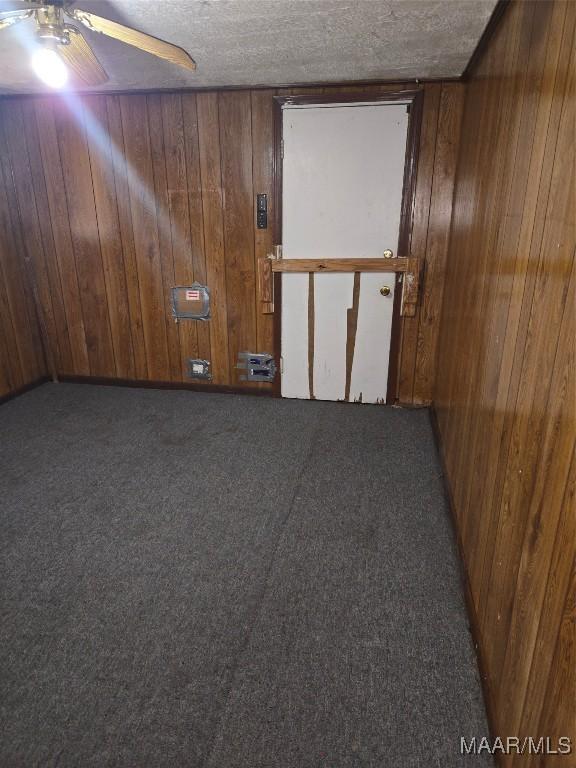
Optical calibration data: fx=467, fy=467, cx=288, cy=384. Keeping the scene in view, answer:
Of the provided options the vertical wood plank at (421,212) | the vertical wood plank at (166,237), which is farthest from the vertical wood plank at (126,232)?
the vertical wood plank at (421,212)

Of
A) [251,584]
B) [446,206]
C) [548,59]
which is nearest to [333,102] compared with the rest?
[446,206]

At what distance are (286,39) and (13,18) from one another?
3.98 feet

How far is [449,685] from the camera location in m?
1.42

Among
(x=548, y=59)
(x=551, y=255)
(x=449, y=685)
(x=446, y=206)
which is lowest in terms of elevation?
(x=449, y=685)

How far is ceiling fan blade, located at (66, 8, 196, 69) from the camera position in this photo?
161cm

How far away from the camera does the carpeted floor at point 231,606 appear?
1.29m

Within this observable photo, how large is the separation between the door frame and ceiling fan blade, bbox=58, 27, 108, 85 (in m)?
1.26

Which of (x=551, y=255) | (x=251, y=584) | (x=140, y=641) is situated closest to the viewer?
(x=551, y=255)

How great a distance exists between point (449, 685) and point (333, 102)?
3.16 metres

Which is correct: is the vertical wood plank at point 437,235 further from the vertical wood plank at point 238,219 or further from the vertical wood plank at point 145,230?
the vertical wood plank at point 145,230

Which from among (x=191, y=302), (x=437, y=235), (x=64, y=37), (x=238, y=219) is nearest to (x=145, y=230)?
(x=191, y=302)

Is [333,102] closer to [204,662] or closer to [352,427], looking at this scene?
[352,427]

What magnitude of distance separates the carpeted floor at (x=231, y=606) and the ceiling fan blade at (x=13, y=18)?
197 cm

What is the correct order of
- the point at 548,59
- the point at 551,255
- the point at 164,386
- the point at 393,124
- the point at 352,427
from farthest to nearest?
the point at 164,386 < the point at 352,427 < the point at 393,124 < the point at 548,59 < the point at 551,255
